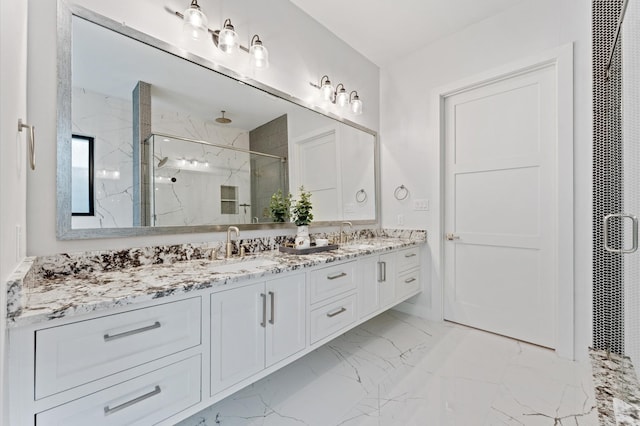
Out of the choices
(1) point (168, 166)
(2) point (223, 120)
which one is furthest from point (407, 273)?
(1) point (168, 166)

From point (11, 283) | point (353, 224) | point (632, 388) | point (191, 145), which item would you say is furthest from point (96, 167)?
point (632, 388)

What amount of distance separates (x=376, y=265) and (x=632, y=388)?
1401 millimetres

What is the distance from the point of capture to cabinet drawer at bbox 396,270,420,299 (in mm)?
2507

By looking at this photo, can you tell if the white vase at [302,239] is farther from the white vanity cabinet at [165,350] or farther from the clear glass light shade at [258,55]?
the clear glass light shade at [258,55]

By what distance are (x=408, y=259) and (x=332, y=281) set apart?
113cm

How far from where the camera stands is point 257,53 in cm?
189

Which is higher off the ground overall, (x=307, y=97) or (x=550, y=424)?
(x=307, y=97)

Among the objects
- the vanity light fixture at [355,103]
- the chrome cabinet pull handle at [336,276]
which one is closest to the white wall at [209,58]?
the vanity light fixture at [355,103]

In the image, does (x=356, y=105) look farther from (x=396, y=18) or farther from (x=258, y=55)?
(x=258, y=55)

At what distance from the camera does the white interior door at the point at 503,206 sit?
219 centimetres

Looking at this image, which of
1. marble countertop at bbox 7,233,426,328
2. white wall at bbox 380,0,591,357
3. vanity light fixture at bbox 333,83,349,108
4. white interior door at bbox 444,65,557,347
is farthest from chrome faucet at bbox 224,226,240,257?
white interior door at bbox 444,65,557,347

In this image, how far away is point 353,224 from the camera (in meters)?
2.83

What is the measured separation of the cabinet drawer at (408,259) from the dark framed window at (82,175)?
2.20 meters

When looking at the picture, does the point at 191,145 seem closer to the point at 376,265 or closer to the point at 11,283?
the point at 11,283
